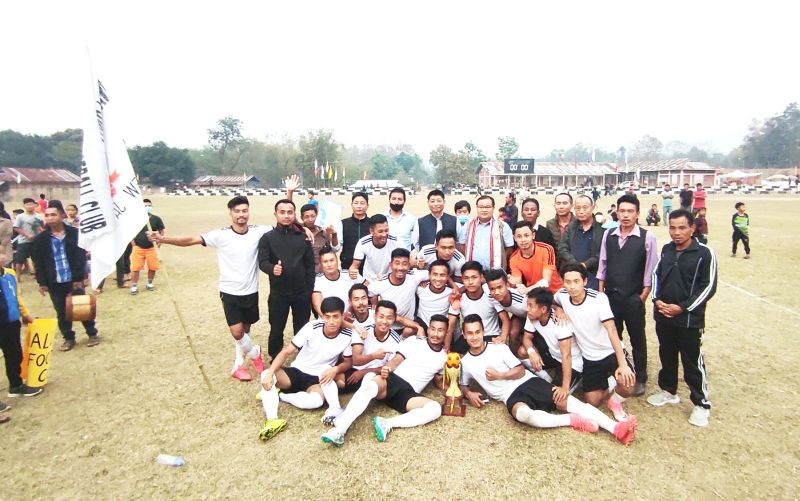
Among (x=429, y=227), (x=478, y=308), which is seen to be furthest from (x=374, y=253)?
(x=478, y=308)

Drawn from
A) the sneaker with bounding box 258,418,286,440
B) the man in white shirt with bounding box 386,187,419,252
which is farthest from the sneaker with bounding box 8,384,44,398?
the man in white shirt with bounding box 386,187,419,252

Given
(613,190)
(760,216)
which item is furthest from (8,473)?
(613,190)

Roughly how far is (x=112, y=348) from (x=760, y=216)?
86.3ft

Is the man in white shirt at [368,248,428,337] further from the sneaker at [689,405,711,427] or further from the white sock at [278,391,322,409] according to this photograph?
the sneaker at [689,405,711,427]

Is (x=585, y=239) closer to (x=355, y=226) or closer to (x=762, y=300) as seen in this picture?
(x=355, y=226)

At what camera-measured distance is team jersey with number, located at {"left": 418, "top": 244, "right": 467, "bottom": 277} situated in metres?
5.52

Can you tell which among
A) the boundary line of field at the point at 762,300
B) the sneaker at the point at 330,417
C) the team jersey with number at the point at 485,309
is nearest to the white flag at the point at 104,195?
the sneaker at the point at 330,417

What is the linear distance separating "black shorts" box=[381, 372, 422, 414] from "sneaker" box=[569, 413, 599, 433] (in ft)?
4.48

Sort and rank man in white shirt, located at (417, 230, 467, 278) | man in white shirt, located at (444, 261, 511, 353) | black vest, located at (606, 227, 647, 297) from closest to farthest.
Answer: black vest, located at (606, 227, 647, 297), man in white shirt, located at (444, 261, 511, 353), man in white shirt, located at (417, 230, 467, 278)

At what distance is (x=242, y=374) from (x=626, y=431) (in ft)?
12.2

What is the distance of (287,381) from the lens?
169 inches

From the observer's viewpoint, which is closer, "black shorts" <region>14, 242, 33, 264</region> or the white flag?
the white flag

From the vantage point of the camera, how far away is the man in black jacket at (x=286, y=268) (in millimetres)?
4848

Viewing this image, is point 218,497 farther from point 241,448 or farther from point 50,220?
point 50,220
